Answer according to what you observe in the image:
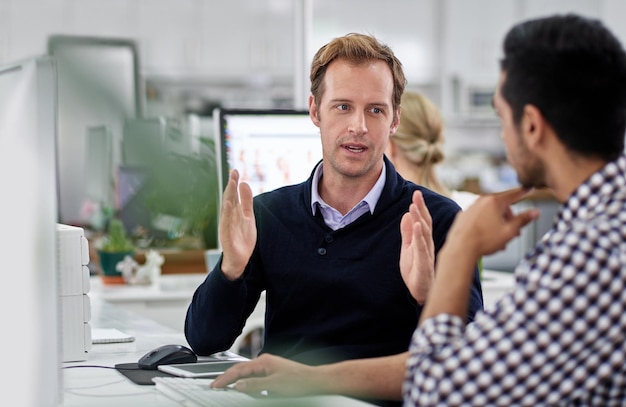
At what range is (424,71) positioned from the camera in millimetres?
8672

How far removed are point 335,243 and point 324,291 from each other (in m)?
0.09

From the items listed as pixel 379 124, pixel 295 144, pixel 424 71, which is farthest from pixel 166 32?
pixel 379 124

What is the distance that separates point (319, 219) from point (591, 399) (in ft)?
2.82

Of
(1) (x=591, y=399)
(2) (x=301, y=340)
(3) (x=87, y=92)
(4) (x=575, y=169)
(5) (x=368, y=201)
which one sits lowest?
(2) (x=301, y=340)

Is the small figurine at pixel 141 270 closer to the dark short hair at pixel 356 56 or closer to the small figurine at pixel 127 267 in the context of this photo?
the small figurine at pixel 127 267

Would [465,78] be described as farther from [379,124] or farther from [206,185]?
[206,185]

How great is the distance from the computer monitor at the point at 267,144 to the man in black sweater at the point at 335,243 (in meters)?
0.78

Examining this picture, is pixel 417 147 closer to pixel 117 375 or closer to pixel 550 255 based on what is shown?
pixel 117 375

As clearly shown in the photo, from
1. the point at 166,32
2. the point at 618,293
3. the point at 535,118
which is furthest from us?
the point at 166,32

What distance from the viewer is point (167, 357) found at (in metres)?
1.64

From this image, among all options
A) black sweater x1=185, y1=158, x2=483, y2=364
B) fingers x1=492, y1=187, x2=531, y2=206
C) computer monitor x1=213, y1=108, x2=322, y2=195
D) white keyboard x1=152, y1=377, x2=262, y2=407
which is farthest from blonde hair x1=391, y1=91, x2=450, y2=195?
fingers x1=492, y1=187, x2=531, y2=206

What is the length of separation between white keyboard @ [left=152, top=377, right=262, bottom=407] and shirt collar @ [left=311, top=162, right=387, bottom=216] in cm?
49

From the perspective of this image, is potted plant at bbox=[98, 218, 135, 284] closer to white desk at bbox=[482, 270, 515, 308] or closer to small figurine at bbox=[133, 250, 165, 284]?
small figurine at bbox=[133, 250, 165, 284]

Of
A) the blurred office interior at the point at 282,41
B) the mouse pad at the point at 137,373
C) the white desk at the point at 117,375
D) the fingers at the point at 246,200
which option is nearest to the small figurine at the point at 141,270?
the white desk at the point at 117,375
